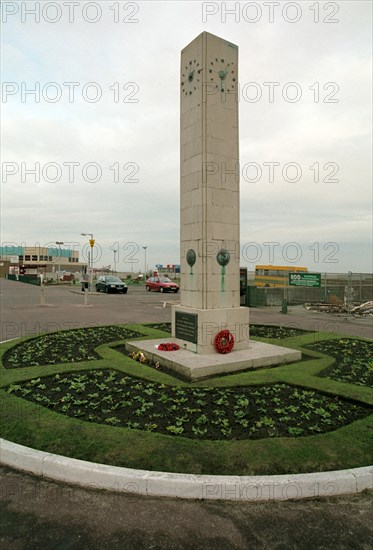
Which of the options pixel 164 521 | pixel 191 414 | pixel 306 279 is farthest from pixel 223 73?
pixel 306 279

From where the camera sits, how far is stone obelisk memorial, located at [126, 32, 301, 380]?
771cm

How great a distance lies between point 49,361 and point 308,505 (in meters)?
6.15

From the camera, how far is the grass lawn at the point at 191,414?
3754 mm

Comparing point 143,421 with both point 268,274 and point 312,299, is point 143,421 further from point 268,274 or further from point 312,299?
point 268,274

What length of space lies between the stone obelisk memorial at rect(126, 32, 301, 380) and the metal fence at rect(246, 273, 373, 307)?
14.8 m

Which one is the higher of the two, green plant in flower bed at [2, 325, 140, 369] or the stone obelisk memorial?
the stone obelisk memorial

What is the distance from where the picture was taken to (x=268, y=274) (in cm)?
3042

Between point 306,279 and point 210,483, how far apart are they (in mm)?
18048

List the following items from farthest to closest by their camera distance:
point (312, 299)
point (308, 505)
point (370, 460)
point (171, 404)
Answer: point (312, 299) → point (171, 404) → point (370, 460) → point (308, 505)

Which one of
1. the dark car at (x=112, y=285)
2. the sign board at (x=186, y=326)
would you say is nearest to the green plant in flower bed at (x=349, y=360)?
the sign board at (x=186, y=326)

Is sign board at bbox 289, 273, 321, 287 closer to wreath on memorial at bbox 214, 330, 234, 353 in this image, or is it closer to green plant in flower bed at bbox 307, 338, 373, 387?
green plant in flower bed at bbox 307, 338, 373, 387

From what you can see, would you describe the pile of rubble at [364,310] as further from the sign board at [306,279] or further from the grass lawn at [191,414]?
the grass lawn at [191,414]

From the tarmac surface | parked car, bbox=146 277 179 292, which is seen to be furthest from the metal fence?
the tarmac surface

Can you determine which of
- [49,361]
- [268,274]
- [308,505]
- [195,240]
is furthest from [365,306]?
[308,505]
